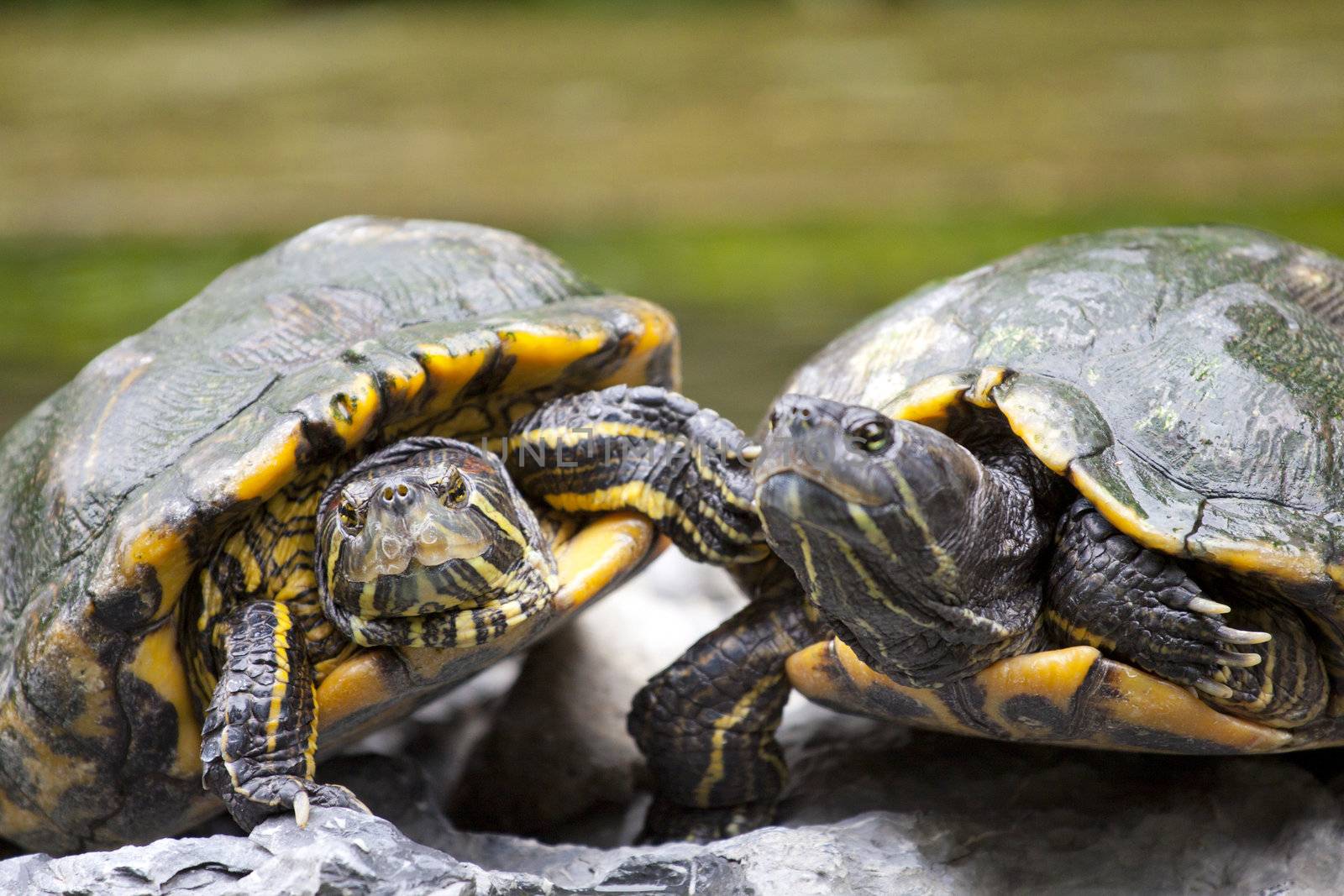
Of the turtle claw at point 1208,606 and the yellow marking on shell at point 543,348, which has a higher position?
the yellow marking on shell at point 543,348

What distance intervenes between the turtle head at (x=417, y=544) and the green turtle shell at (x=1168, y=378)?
70cm

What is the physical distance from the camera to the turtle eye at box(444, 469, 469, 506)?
82.9 inches

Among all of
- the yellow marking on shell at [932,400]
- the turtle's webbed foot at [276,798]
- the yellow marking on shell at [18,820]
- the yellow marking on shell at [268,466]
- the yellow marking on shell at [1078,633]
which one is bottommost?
the yellow marking on shell at [18,820]

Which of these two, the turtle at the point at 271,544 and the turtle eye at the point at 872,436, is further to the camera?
the turtle at the point at 271,544

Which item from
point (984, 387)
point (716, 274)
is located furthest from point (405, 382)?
point (716, 274)

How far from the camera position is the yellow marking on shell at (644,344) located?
2.59 metres

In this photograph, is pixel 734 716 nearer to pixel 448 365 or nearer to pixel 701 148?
pixel 448 365

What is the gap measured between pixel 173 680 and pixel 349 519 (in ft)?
1.59

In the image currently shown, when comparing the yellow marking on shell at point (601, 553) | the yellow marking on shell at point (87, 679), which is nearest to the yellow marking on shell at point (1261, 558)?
the yellow marking on shell at point (601, 553)

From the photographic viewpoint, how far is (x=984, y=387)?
6.93ft

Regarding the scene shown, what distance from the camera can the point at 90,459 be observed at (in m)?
2.33

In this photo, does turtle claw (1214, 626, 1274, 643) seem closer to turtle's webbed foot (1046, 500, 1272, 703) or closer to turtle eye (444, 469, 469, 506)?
turtle's webbed foot (1046, 500, 1272, 703)

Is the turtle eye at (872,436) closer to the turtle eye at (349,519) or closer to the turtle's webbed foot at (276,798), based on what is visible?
the turtle eye at (349,519)

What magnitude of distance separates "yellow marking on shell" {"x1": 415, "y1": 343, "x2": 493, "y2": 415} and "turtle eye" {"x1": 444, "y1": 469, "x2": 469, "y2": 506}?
0.77 feet
